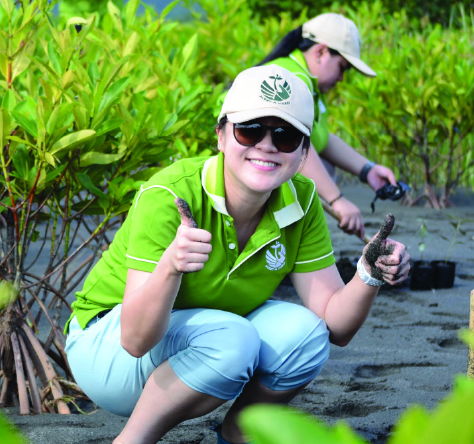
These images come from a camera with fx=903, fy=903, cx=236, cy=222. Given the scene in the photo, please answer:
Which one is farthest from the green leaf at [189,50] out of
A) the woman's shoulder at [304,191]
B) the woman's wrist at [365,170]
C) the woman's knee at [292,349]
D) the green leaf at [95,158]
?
the woman's knee at [292,349]

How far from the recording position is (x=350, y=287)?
7.59 ft

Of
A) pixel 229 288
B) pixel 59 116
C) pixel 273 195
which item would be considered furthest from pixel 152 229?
pixel 59 116

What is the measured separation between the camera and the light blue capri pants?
2.16 metres

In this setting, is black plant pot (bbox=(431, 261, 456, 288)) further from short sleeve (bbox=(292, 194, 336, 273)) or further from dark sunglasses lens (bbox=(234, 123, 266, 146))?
dark sunglasses lens (bbox=(234, 123, 266, 146))

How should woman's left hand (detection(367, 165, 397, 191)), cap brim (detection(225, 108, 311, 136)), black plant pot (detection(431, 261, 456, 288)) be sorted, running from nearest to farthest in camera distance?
cap brim (detection(225, 108, 311, 136)) → woman's left hand (detection(367, 165, 397, 191)) → black plant pot (detection(431, 261, 456, 288))

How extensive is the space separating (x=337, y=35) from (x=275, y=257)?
2005 millimetres

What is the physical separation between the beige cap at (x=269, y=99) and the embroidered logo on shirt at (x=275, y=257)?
1.09ft

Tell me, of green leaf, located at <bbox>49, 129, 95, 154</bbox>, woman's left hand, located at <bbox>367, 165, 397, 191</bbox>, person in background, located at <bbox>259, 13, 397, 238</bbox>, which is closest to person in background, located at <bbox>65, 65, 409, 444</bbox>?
green leaf, located at <bbox>49, 129, 95, 154</bbox>

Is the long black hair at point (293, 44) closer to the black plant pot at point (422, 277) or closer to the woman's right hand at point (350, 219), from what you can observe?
the woman's right hand at point (350, 219)

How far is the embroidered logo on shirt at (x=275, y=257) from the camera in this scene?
2.36 metres

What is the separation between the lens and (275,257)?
2.37m

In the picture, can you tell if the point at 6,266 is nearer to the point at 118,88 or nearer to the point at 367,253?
the point at 118,88

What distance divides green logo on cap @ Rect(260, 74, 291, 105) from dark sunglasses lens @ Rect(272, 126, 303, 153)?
7 centimetres

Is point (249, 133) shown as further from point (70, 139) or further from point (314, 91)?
point (314, 91)
